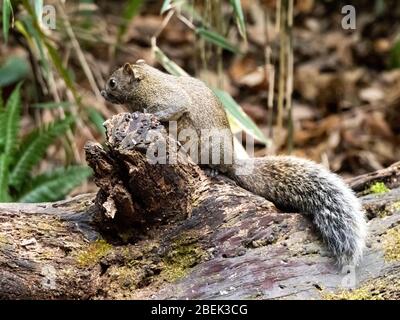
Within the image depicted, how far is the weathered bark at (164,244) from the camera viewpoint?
3004 millimetres

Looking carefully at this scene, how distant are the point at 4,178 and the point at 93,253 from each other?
1.59 m

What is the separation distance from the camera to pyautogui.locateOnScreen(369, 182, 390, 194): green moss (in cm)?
Result: 369

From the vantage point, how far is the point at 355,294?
297 centimetres

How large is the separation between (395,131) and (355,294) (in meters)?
4.06

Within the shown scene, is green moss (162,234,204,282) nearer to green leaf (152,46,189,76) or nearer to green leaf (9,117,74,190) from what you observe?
green leaf (152,46,189,76)

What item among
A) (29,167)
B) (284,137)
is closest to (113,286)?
(29,167)

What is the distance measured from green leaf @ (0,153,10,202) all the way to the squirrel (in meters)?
0.96

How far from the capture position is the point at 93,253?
3.17m

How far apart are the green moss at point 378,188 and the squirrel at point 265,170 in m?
0.37

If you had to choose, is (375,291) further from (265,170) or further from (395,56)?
(395,56)

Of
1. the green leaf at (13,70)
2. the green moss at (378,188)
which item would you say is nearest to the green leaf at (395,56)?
the green leaf at (13,70)

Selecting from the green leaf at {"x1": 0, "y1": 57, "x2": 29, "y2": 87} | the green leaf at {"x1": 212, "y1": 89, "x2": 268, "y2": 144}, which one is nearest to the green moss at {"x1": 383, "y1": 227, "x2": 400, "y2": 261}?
the green leaf at {"x1": 212, "y1": 89, "x2": 268, "y2": 144}

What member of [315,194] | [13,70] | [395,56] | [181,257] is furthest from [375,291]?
[395,56]
